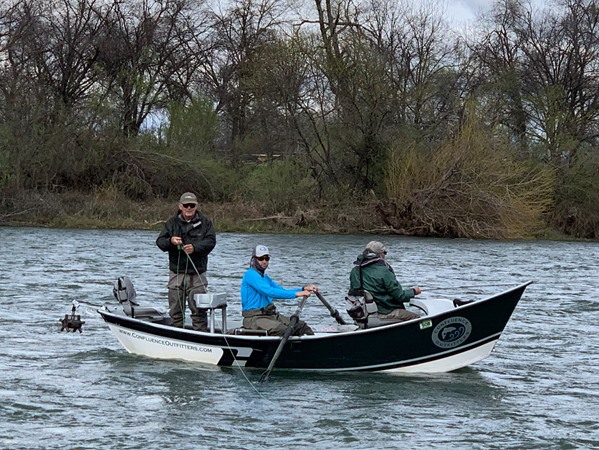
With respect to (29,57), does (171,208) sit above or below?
below

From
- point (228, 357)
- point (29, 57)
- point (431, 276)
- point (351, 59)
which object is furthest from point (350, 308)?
point (29, 57)

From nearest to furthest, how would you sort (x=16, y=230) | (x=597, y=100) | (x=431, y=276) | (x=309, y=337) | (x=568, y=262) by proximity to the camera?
Answer: (x=309, y=337) → (x=431, y=276) → (x=568, y=262) → (x=16, y=230) → (x=597, y=100)

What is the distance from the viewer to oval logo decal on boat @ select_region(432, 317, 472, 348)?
1224cm

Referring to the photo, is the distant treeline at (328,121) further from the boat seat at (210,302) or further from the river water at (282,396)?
the boat seat at (210,302)

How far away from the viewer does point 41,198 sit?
130 feet

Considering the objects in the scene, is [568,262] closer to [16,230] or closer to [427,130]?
[427,130]

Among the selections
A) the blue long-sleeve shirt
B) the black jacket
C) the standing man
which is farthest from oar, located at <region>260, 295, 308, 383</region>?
the black jacket

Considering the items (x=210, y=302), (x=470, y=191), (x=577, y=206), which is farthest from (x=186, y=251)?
(x=577, y=206)

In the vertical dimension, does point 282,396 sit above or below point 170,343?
below

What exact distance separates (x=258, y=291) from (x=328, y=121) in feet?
100

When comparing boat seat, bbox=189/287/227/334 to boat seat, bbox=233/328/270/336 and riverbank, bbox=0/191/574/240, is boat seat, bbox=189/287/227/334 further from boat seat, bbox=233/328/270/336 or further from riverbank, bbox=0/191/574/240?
riverbank, bbox=0/191/574/240

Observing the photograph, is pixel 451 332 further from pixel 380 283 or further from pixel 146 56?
pixel 146 56

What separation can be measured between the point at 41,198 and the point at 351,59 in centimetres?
1234

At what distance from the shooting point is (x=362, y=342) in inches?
482
